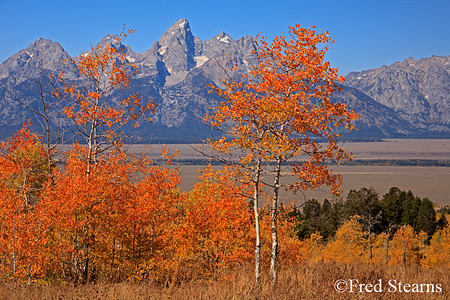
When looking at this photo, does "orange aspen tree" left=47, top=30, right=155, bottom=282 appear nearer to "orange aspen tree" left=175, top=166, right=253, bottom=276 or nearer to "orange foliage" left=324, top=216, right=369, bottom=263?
"orange aspen tree" left=175, top=166, right=253, bottom=276

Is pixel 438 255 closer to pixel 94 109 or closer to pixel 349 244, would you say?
pixel 349 244

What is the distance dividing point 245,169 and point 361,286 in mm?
5499

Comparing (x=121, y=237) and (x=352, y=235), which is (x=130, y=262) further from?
(x=352, y=235)

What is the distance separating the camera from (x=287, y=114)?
12.4 metres

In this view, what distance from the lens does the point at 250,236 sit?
2684 centimetres

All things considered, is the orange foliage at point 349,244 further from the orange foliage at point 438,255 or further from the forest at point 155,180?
the forest at point 155,180

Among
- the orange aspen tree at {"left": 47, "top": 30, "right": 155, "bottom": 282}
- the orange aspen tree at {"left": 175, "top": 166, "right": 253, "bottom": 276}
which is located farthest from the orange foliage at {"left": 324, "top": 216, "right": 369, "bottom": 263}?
the orange aspen tree at {"left": 47, "top": 30, "right": 155, "bottom": 282}

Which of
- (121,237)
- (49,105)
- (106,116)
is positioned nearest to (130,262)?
(121,237)

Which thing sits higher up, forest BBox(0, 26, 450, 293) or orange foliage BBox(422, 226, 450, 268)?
forest BBox(0, 26, 450, 293)

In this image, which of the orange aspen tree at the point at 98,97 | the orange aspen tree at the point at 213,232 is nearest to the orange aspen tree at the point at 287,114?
the orange aspen tree at the point at 98,97

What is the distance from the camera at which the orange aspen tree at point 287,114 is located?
41.7ft

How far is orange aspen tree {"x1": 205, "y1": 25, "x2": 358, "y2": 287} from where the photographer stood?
500 inches

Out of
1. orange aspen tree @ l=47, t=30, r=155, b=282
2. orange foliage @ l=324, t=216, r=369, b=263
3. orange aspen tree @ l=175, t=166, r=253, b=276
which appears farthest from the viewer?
orange foliage @ l=324, t=216, r=369, b=263

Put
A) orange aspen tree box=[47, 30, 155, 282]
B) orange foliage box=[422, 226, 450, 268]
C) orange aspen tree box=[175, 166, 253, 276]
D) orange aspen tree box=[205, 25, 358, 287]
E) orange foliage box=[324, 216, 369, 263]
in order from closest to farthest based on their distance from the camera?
orange aspen tree box=[205, 25, 358, 287] < orange aspen tree box=[47, 30, 155, 282] < orange aspen tree box=[175, 166, 253, 276] < orange foliage box=[422, 226, 450, 268] < orange foliage box=[324, 216, 369, 263]
